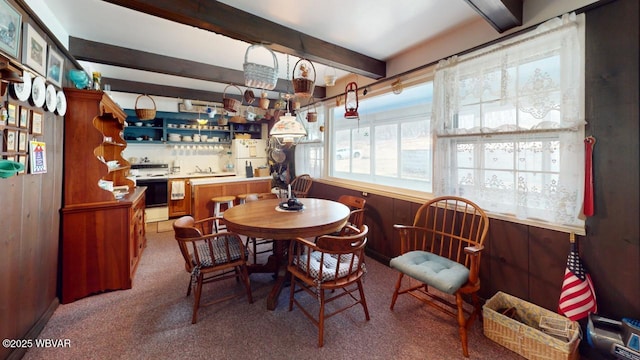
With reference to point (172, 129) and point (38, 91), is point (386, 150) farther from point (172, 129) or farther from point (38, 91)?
point (172, 129)

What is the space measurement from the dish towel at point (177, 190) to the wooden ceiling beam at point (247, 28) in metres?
3.79

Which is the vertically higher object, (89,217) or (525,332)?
(89,217)

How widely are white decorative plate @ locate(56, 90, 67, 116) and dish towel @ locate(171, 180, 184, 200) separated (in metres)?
2.94

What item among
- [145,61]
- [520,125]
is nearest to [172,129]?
[145,61]

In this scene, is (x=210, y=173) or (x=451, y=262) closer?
(x=451, y=262)

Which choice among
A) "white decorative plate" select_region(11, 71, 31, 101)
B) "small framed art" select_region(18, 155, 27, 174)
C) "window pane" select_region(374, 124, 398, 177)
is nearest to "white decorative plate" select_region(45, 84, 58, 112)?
"white decorative plate" select_region(11, 71, 31, 101)

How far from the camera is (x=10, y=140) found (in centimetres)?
151

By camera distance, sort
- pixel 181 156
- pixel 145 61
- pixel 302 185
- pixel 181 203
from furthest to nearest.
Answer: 1. pixel 181 156
2. pixel 181 203
3. pixel 302 185
4. pixel 145 61

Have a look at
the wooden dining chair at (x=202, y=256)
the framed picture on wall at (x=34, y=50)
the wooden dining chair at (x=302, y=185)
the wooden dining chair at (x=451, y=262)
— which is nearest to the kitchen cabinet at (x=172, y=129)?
the wooden dining chair at (x=302, y=185)

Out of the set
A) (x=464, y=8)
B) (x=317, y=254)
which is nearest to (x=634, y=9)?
(x=464, y=8)

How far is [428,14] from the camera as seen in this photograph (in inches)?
81.8

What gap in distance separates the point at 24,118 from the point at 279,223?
178cm

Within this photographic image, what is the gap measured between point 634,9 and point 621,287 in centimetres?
159

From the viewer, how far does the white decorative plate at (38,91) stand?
1699 millimetres
